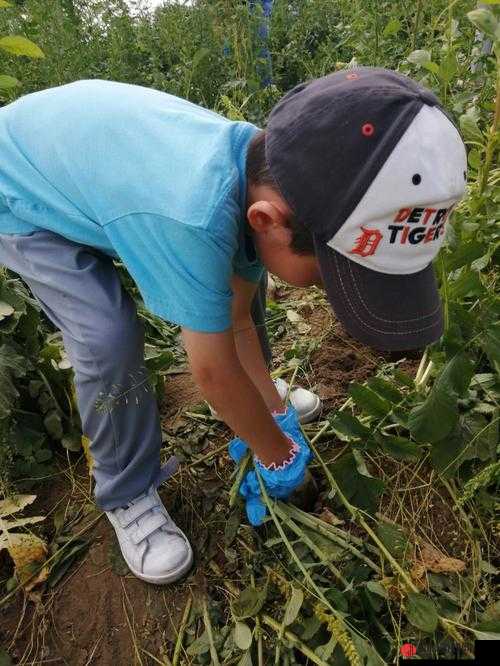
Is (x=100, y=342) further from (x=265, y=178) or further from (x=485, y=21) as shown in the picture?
(x=485, y=21)

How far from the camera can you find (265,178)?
2.84 ft

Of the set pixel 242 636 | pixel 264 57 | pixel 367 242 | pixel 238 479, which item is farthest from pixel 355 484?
pixel 264 57

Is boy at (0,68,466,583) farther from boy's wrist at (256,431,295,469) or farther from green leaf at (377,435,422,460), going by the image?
green leaf at (377,435,422,460)

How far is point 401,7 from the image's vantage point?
92.0 inches

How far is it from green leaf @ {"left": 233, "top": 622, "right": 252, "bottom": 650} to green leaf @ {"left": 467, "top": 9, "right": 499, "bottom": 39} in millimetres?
1159

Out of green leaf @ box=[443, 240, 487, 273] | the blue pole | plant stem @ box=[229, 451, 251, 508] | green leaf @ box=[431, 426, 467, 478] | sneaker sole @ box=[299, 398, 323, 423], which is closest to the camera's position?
green leaf @ box=[443, 240, 487, 273]

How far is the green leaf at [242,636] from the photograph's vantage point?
3.55 ft

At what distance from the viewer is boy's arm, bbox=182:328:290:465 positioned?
93 cm

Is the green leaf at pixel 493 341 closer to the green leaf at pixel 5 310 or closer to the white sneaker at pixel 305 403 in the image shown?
the white sneaker at pixel 305 403

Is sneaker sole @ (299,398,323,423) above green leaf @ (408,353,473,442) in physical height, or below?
below

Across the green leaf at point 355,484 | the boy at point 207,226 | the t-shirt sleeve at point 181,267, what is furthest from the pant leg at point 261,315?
the t-shirt sleeve at point 181,267

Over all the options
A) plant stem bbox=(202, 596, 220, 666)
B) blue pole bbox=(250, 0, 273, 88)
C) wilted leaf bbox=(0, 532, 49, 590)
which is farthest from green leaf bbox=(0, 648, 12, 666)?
blue pole bbox=(250, 0, 273, 88)

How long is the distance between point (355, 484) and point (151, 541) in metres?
0.47

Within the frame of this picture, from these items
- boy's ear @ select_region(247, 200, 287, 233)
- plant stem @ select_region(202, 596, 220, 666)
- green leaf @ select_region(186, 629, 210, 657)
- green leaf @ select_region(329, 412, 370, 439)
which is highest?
boy's ear @ select_region(247, 200, 287, 233)
